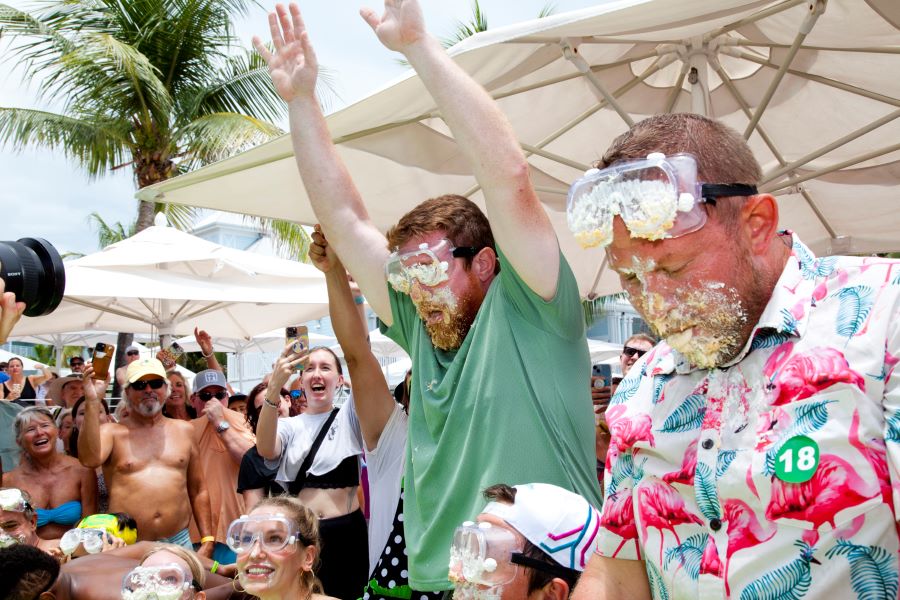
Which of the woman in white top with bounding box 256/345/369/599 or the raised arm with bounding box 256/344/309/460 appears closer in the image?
the woman in white top with bounding box 256/345/369/599

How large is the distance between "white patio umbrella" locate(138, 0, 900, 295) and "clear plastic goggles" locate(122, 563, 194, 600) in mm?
1991

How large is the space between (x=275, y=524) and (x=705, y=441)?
10.2ft

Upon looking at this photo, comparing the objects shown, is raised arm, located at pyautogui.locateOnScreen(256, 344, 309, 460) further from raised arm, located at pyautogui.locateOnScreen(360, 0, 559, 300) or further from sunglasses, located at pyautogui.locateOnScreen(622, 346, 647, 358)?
raised arm, located at pyautogui.locateOnScreen(360, 0, 559, 300)

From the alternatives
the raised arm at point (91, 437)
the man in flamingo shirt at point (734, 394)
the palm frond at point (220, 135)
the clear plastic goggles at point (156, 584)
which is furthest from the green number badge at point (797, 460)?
the palm frond at point (220, 135)

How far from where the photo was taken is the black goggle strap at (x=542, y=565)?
232 cm

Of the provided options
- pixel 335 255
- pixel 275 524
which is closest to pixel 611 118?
pixel 335 255

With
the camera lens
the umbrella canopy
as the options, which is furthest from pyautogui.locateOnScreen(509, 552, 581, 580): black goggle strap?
the umbrella canopy

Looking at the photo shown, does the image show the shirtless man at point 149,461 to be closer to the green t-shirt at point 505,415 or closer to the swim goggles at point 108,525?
the swim goggles at point 108,525

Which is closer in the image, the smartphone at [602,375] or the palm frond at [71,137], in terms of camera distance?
the smartphone at [602,375]

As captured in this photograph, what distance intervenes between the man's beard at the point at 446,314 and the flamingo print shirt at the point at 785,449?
1.03m

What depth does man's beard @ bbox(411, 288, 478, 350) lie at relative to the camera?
2.78 metres

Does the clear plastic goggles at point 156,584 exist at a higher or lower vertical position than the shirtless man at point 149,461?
lower

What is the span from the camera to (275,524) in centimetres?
434

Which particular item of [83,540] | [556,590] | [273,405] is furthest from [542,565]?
[83,540]
